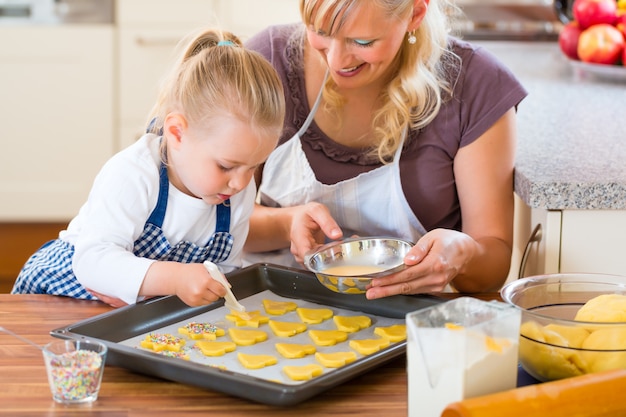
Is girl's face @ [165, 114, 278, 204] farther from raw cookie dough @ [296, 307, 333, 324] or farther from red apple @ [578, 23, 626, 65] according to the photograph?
red apple @ [578, 23, 626, 65]

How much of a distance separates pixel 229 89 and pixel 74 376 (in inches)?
20.2

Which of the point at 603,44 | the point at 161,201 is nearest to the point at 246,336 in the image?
the point at 161,201

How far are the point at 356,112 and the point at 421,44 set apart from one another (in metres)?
0.17

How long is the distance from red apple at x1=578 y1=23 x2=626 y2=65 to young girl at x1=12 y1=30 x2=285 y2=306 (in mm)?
1205

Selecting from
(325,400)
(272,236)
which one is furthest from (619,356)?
(272,236)

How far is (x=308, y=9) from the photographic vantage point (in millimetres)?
1419

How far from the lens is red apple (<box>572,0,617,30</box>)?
7.54 feet

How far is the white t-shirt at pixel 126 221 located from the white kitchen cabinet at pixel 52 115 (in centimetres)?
215

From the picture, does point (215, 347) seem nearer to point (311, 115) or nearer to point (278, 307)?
point (278, 307)

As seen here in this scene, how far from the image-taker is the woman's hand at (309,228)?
4.75 feet

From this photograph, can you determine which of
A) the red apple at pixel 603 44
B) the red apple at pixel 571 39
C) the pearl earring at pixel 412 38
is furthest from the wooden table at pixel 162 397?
the red apple at pixel 571 39

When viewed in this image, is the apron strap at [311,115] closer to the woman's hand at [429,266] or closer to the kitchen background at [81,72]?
the woman's hand at [429,266]

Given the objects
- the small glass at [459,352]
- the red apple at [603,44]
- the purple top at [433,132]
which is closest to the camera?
the small glass at [459,352]

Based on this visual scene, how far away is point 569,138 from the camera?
1.75 meters
